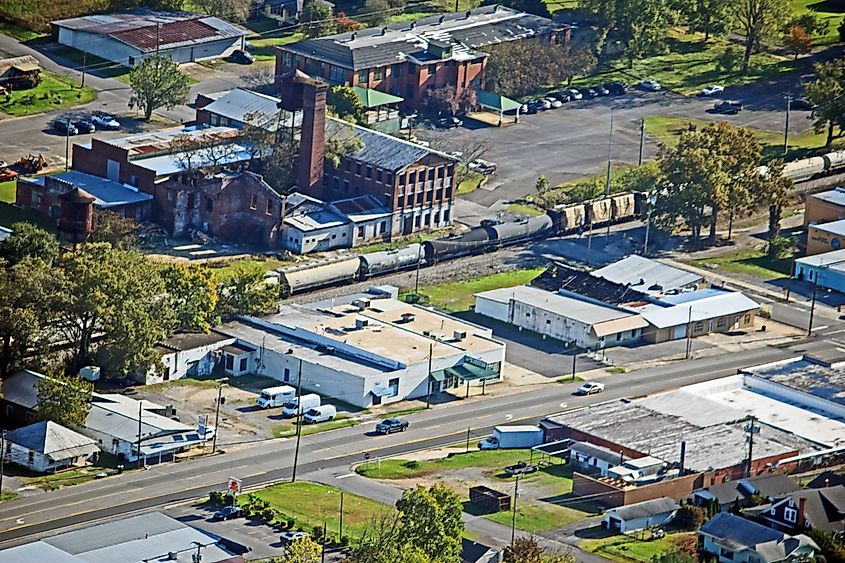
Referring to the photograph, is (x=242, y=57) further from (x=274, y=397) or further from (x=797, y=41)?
(x=274, y=397)

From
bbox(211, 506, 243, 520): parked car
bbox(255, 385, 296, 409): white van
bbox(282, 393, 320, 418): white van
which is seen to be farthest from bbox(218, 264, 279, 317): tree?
bbox(211, 506, 243, 520): parked car

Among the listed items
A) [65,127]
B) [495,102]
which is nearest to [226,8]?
[495,102]

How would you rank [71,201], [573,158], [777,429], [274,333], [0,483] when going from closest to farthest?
[0,483]
[777,429]
[274,333]
[71,201]
[573,158]

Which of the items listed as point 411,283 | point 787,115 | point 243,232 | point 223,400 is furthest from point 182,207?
point 787,115

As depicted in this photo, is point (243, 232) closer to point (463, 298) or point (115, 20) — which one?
point (463, 298)

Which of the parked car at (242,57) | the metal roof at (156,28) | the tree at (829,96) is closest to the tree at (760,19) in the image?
the tree at (829,96)
